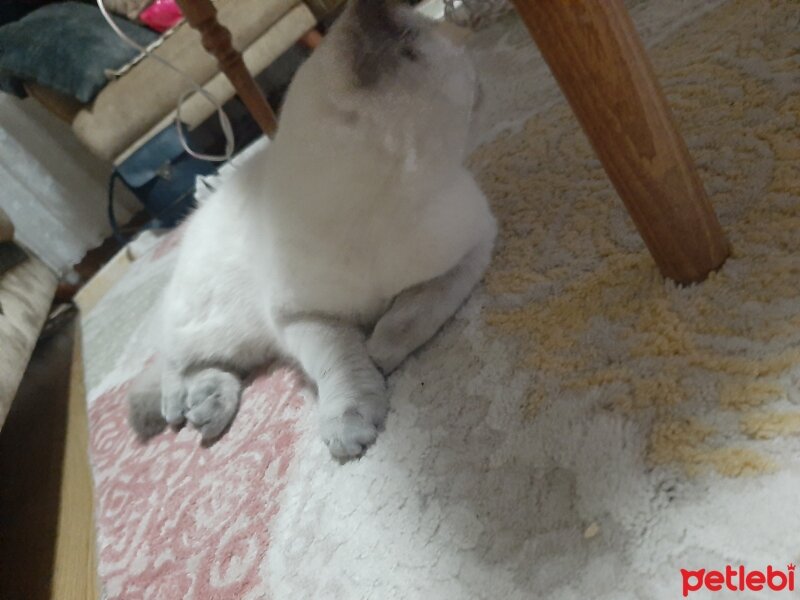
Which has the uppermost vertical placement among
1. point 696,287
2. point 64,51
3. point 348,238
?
point 64,51

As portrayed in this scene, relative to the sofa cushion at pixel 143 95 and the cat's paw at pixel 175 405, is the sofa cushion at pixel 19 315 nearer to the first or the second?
the cat's paw at pixel 175 405

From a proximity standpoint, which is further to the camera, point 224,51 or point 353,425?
point 224,51

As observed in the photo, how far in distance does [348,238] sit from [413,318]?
0.45 ft

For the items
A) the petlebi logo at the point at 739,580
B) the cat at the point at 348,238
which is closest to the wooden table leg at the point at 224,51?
the cat at the point at 348,238

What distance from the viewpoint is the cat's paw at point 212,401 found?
0.94 meters

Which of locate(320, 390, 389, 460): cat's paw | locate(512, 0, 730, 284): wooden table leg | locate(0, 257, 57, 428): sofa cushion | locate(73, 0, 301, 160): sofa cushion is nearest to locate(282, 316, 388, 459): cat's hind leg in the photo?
locate(320, 390, 389, 460): cat's paw

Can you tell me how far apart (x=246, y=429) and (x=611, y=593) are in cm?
59

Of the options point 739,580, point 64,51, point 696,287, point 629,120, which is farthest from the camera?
point 64,51

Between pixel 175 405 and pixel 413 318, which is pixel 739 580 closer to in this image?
pixel 413 318

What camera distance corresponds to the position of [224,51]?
4.44 ft

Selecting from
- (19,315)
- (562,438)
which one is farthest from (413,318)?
(19,315)

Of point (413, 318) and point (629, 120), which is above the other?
point (629, 120)

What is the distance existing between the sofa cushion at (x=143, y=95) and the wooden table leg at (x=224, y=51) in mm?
552

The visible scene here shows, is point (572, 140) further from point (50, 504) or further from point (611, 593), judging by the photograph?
point (50, 504)
